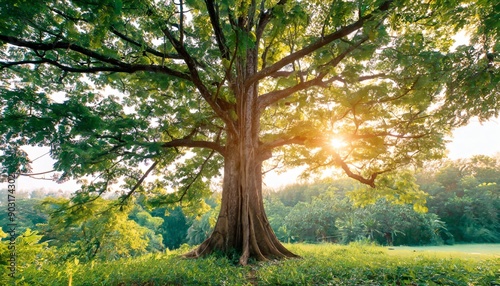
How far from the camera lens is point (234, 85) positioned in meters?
8.05

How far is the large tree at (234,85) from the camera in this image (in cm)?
503

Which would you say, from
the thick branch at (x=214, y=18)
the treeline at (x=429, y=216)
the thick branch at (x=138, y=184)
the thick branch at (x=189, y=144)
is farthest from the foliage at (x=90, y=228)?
the treeline at (x=429, y=216)

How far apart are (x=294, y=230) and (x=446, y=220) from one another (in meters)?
14.6

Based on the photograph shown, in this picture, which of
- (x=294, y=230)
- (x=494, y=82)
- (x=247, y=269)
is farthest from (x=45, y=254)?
(x=294, y=230)

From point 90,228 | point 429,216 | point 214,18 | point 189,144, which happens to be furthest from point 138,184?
point 429,216

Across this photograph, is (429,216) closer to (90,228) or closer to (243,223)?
(243,223)

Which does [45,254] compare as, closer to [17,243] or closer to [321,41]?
[17,243]

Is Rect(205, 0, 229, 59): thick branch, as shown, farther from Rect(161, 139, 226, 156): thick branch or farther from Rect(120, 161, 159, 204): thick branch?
Rect(120, 161, 159, 204): thick branch

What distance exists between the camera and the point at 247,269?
19.5 ft

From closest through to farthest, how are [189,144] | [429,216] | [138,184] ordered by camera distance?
[189,144], [138,184], [429,216]

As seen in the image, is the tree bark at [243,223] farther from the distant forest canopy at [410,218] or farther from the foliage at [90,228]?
Answer: the distant forest canopy at [410,218]

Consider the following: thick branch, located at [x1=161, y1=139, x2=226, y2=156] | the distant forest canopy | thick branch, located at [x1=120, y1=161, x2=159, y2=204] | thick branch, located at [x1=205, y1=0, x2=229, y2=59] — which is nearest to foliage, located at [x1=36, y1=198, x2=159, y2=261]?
the distant forest canopy

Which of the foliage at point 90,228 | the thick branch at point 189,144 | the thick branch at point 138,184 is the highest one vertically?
the thick branch at point 189,144

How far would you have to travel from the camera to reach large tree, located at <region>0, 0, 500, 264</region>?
503 cm
